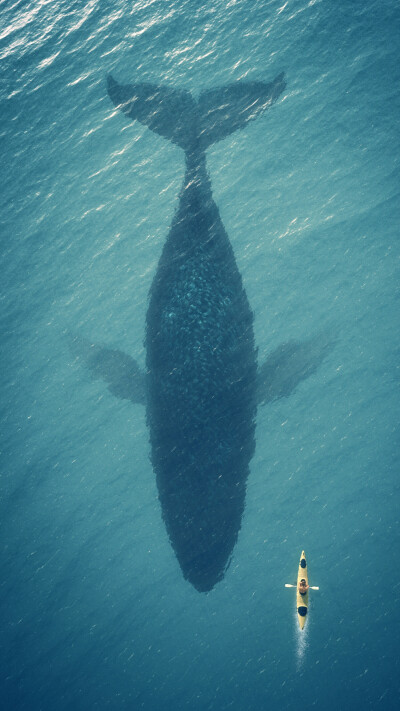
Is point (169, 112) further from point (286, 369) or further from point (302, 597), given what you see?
point (302, 597)

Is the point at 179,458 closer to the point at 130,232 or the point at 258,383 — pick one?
the point at 258,383

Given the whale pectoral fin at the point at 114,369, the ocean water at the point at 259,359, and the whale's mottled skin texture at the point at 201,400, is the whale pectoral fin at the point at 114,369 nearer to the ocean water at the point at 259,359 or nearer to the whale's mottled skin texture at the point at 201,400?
the ocean water at the point at 259,359

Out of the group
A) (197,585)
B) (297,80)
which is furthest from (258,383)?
(297,80)

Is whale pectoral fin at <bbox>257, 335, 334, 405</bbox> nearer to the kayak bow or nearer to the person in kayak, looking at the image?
the kayak bow

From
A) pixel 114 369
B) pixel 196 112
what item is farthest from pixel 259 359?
pixel 196 112

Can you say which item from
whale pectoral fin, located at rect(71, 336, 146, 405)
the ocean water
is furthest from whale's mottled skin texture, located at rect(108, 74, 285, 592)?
the ocean water

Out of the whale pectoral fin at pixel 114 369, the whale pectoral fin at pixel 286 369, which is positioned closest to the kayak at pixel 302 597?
the whale pectoral fin at pixel 286 369
